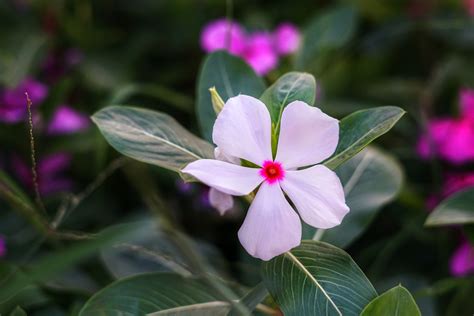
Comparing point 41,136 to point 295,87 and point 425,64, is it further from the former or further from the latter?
point 425,64

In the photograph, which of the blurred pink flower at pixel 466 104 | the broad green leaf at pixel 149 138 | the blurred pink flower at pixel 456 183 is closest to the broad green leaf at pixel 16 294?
the broad green leaf at pixel 149 138

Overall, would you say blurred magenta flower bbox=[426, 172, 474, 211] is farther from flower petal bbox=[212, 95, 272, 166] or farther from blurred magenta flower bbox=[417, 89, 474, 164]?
flower petal bbox=[212, 95, 272, 166]

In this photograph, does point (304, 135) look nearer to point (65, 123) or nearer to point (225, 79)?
point (225, 79)

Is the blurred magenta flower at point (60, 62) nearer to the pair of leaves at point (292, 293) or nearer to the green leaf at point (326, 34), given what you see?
the green leaf at point (326, 34)

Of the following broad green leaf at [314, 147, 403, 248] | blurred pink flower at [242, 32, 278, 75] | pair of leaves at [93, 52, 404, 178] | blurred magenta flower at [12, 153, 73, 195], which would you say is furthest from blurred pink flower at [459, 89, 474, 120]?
blurred magenta flower at [12, 153, 73, 195]

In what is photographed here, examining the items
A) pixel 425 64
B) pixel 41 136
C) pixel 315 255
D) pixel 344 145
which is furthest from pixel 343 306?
pixel 425 64

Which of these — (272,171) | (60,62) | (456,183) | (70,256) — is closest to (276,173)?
(272,171)
